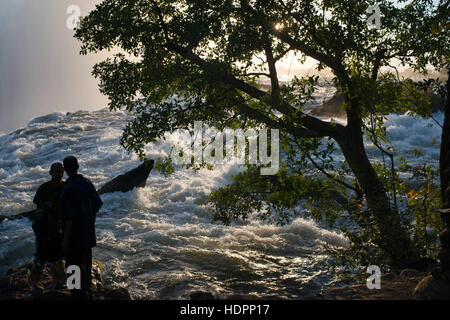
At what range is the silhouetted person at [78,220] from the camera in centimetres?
525

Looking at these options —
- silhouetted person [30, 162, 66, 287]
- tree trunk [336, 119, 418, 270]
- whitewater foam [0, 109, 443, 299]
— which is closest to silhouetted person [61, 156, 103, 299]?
silhouetted person [30, 162, 66, 287]

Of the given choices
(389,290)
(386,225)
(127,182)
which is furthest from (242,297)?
(127,182)

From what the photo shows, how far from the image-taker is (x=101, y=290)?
667 centimetres

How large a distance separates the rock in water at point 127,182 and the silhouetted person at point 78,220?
12.8 metres

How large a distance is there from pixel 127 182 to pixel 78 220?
44.0ft

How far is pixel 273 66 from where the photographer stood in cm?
857

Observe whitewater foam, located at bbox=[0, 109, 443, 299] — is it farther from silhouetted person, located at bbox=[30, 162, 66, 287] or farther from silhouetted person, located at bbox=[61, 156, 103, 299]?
silhouetted person, located at bbox=[61, 156, 103, 299]

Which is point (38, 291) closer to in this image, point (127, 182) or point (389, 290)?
point (389, 290)

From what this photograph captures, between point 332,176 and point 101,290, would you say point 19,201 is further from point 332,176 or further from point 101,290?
point 332,176

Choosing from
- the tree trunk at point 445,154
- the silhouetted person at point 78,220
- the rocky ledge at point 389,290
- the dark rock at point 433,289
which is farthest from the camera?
the tree trunk at point 445,154

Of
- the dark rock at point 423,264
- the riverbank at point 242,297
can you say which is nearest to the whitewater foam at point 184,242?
the riverbank at point 242,297

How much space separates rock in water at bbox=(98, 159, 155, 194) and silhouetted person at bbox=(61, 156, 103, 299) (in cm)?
1282

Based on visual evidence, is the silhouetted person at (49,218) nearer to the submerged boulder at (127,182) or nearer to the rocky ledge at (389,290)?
the rocky ledge at (389,290)
